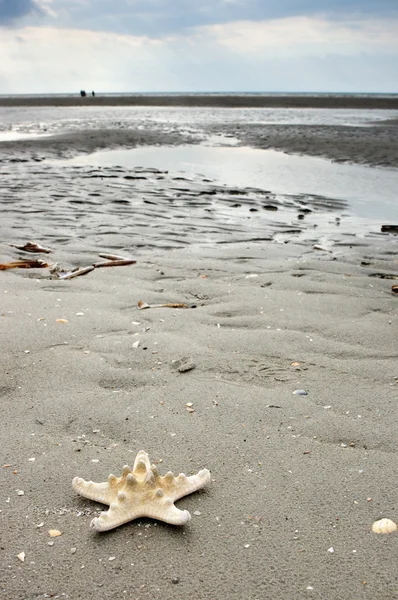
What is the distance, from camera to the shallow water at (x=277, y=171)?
10.8 metres

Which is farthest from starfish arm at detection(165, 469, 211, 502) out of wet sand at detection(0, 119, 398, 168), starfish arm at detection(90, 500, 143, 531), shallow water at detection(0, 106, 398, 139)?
shallow water at detection(0, 106, 398, 139)

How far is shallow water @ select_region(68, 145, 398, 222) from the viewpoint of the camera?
10789mm

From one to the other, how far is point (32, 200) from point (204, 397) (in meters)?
7.41

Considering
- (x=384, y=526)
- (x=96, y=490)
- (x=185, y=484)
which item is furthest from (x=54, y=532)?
(x=384, y=526)

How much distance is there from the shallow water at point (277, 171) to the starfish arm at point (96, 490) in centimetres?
Result: 765

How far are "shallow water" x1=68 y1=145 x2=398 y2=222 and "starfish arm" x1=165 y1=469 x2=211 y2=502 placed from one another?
741 cm

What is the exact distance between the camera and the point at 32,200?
32.1 ft

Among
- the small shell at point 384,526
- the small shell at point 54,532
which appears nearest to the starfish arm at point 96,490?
the small shell at point 54,532

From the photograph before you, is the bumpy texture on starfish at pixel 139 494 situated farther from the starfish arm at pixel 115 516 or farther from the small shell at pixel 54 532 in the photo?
the small shell at pixel 54 532

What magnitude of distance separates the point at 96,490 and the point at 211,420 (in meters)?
0.87

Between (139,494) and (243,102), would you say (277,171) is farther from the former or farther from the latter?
(243,102)

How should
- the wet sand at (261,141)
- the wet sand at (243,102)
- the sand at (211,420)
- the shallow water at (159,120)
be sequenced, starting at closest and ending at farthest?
the sand at (211,420) < the wet sand at (261,141) < the shallow water at (159,120) < the wet sand at (243,102)

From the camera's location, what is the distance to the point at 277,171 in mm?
14391

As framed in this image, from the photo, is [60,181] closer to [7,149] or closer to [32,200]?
[32,200]
